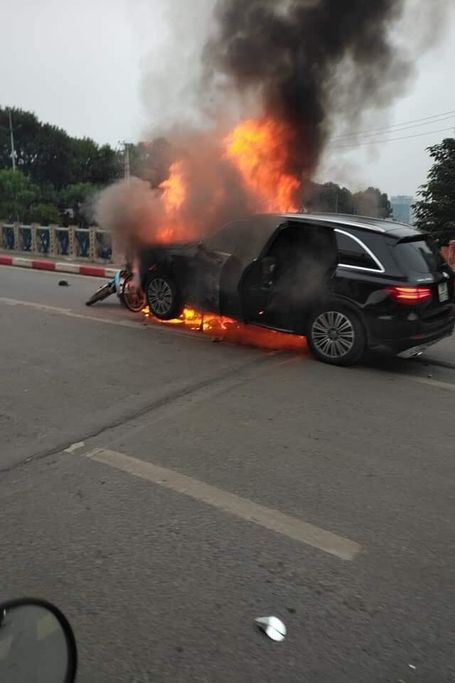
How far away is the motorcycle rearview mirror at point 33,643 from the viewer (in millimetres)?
1518

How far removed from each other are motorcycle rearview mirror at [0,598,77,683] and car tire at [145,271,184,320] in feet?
20.1

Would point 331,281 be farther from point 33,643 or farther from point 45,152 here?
point 45,152

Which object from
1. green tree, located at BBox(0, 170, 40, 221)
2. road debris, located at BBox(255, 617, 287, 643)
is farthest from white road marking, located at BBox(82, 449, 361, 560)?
green tree, located at BBox(0, 170, 40, 221)

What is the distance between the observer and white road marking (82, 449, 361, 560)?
289 centimetres

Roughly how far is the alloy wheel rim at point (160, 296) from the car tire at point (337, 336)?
222cm

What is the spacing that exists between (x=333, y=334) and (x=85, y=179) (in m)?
59.3

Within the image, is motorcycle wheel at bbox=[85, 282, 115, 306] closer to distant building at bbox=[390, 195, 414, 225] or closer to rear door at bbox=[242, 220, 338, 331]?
rear door at bbox=[242, 220, 338, 331]

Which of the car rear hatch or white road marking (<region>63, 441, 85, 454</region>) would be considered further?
the car rear hatch

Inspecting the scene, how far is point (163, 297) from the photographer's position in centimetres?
777

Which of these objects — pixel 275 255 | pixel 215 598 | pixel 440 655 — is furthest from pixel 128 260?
pixel 440 655

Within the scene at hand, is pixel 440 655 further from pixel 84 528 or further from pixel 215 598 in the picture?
pixel 84 528

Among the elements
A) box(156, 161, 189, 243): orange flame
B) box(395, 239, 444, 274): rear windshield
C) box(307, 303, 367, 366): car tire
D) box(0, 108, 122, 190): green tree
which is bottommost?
box(307, 303, 367, 366): car tire

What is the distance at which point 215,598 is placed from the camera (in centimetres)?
248

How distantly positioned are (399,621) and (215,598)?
759mm
